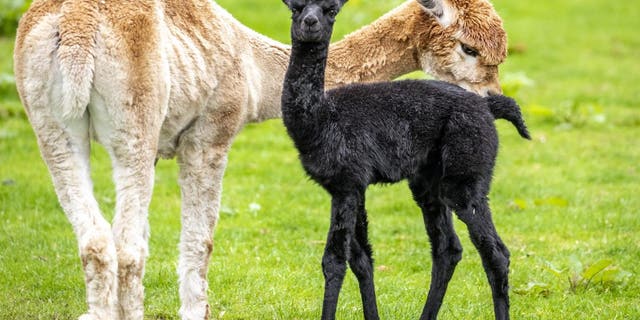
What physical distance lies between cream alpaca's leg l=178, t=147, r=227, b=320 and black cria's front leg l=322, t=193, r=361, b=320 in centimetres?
102

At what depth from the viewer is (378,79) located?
7227mm

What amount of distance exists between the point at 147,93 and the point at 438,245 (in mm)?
2184

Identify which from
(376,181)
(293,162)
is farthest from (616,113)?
(376,181)

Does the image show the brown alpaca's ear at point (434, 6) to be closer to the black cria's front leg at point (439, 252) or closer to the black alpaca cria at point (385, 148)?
the black alpaca cria at point (385, 148)

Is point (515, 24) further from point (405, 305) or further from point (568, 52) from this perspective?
point (405, 305)

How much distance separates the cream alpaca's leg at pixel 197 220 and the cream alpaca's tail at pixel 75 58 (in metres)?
1.14

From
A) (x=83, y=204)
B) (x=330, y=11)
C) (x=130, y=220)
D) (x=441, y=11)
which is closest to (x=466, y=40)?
(x=441, y=11)

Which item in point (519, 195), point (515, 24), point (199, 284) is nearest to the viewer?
point (199, 284)

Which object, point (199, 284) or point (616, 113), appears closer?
point (199, 284)

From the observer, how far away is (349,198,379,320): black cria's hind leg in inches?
245

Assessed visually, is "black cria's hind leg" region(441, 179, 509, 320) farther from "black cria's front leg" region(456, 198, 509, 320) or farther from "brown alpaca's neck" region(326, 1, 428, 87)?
"brown alpaca's neck" region(326, 1, 428, 87)

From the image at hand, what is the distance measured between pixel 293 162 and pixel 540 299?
5.02m

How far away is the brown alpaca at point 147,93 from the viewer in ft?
17.8

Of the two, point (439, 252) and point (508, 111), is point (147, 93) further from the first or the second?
point (508, 111)
